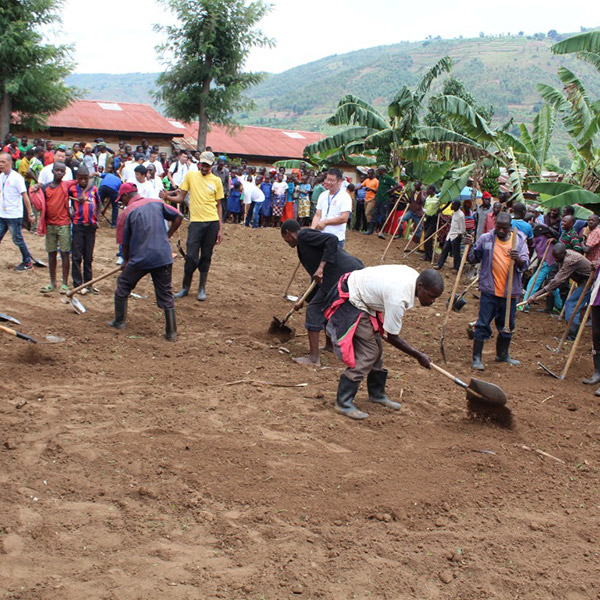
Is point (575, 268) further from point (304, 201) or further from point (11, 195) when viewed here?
point (304, 201)

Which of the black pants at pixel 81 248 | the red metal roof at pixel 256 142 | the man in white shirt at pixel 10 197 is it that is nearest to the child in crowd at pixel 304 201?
the man in white shirt at pixel 10 197

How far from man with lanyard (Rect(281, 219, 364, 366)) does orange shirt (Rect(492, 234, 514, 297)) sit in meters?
1.82

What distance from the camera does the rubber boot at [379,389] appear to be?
6.95 m

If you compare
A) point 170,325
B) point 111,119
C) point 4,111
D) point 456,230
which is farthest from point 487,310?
point 111,119

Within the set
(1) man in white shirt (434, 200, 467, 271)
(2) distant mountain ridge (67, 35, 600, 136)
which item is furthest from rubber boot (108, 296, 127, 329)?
(2) distant mountain ridge (67, 35, 600, 136)

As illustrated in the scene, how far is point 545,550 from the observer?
469 cm

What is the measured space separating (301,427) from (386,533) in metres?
1.68

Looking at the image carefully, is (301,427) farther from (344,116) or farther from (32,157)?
(344,116)

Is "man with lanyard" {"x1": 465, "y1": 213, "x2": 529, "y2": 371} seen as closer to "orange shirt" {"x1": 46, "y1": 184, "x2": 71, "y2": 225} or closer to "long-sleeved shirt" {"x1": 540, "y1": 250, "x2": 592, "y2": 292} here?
"long-sleeved shirt" {"x1": 540, "y1": 250, "x2": 592, "y2": 292}

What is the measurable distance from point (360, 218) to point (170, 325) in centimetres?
1286

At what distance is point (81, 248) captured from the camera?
32.0 feet

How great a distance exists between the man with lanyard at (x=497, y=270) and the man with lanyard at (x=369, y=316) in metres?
2.36

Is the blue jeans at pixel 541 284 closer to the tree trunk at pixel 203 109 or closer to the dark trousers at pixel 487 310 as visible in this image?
the dark trousers at pixel 487 310

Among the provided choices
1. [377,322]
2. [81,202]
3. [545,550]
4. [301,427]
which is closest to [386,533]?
[545,550]
